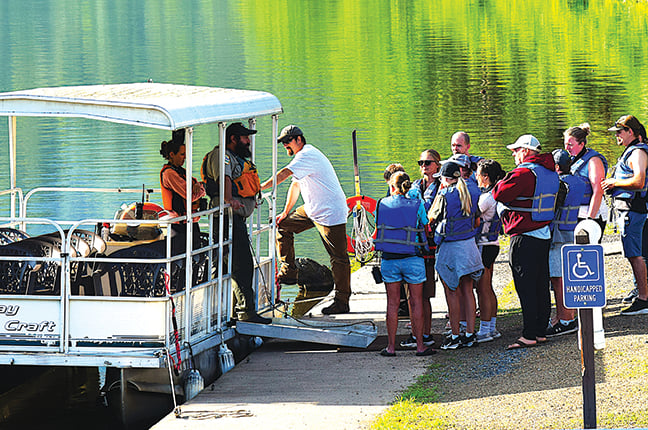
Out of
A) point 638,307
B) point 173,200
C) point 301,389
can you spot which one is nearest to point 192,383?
point 301,389

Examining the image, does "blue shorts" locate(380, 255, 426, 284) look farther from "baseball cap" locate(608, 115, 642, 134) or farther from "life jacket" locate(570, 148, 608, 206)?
"baseball cap" locate(608, 115, 642, 134)

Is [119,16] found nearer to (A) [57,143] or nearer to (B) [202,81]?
(B) [202,81]

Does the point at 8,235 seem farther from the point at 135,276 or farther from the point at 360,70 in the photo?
the point at 360,70

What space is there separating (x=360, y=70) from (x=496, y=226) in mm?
39397

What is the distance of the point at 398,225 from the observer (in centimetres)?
945

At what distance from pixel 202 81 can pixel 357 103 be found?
36.9 feet

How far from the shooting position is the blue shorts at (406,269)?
959 centimetres

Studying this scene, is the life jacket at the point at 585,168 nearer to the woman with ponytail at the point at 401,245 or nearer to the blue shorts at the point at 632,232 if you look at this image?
the blue shorts at the point at 632,232

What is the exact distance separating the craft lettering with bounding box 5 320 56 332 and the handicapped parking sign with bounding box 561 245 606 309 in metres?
4.60

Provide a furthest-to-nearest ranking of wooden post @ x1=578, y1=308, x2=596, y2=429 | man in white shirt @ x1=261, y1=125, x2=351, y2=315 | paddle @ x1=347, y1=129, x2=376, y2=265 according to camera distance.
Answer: paddle @ x1=347, y1=129, x2=376, y2=265
man in white shirt @ x1=261, y1=125, x2=351, y2=315
wooden post @ x1=578, y1=308, x2=596, y2=429

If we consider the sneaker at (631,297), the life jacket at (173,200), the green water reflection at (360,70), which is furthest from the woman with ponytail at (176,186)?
the green water reflection at (360,70)

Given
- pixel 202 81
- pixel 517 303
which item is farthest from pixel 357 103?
pixel 517 303

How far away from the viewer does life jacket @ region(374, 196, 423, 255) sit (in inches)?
371

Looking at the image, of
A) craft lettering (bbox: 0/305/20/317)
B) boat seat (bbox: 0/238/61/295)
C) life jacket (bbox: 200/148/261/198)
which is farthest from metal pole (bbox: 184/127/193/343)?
craft lettering (bbox: 0/305/20/317)
